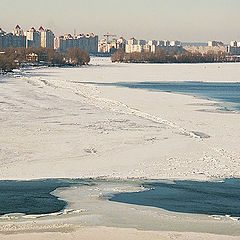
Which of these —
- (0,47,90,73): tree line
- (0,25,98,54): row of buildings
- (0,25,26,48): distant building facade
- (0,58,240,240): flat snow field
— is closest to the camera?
(0,58,240,240): flat snow field

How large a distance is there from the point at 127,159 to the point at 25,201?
2.71 m

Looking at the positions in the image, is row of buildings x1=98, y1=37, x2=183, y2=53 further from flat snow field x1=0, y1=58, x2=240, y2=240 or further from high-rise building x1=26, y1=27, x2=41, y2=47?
flat snow field x1=0, y1=58, x2=240, y2=240

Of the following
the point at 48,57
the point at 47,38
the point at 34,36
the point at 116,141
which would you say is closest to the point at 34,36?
the point at 34,36

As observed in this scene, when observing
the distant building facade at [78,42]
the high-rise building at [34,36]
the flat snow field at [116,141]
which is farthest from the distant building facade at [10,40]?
the flat snow field at [116,141]

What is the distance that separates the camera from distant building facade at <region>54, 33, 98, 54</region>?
158750 millimetres

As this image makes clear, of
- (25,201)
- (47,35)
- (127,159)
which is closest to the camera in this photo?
(25,201)

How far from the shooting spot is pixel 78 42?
533 ft

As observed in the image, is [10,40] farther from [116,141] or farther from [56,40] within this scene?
[116,141]

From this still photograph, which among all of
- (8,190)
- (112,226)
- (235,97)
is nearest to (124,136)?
(8,190)

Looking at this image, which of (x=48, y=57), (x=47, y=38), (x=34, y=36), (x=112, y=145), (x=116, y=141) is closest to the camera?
(x=112, y=145)

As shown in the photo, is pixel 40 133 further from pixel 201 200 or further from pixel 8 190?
pixel 201 200

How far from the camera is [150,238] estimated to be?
16.6 feet

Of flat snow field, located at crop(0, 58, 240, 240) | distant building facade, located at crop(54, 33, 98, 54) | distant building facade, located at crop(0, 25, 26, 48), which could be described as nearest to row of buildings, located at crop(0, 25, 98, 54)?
distant building facade, located at crop(54, 33, 98, 54)

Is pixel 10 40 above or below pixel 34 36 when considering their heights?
below
